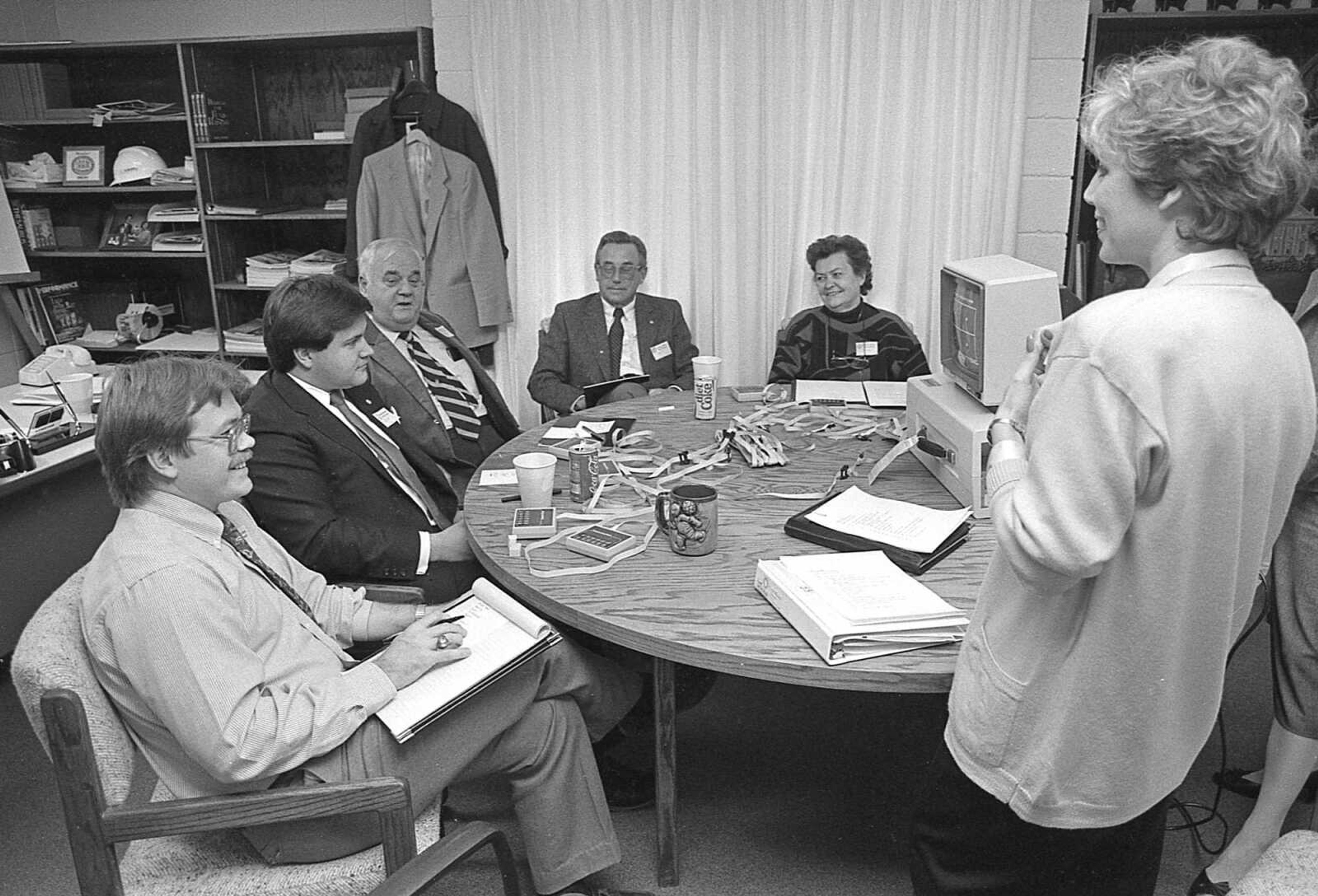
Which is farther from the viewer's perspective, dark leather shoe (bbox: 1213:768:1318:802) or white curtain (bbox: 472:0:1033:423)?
white curtain (bbox: 472:0:1033:423)

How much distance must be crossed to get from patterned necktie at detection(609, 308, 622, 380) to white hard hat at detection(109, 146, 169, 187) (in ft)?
7.51

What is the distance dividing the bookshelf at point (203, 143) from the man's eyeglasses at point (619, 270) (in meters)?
1.30

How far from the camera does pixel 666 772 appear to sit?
1.88m

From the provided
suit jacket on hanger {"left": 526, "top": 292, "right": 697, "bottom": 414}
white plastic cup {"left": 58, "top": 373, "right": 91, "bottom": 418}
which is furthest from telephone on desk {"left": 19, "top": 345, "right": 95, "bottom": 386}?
suit jacket on hanger {"left": 526, "top": 292, "right": 697, "bottom": 414}

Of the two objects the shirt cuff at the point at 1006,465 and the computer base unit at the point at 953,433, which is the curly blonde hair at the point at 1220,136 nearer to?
the shirt cuff at the point at 1006,465

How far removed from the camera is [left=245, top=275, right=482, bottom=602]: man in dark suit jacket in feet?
6.98

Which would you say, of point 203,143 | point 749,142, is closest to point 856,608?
point 749,142

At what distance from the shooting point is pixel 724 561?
6.00 feet

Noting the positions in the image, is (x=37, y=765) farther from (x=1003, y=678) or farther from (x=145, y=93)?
(x=145, y=93)

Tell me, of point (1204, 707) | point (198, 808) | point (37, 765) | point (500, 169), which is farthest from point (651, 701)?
point (500, 169)

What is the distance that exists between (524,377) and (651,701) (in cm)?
235

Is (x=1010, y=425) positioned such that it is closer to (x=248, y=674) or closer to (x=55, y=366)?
(x=248, y=674)

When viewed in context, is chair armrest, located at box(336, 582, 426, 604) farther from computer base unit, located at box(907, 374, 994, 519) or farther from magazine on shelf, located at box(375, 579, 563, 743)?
computer base unit, located at box(907, 374, 994, 519)

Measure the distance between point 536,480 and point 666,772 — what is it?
632mm
